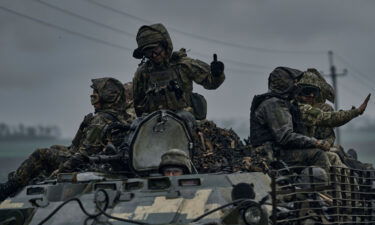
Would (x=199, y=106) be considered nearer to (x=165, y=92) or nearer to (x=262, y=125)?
(x=165, y=92)

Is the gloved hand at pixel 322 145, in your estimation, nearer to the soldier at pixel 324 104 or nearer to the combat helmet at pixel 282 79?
the combat helmet at pixel 282 79

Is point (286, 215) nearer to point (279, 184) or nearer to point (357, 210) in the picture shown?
point (279, 184)

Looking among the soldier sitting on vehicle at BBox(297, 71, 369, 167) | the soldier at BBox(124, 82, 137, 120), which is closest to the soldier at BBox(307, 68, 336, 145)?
the soldier sitting on vehicle at BBox(297, 71, 369, 167)

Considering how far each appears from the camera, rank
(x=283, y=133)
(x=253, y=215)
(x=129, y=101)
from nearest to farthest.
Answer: (x=253, y=215)
(x=283, y=133)
(x=129, y=101)

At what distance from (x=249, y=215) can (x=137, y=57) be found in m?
7.58

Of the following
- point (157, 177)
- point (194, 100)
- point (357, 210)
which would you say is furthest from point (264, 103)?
point (157, 177)

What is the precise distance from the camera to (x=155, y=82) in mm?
22562

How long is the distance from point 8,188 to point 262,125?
17.3ft

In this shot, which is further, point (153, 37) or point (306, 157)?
point (153, 37)

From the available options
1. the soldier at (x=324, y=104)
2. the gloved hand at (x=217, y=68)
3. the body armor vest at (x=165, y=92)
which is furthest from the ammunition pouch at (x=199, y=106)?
the soldier at (x=324, y=104)

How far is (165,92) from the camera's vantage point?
22.2 metres

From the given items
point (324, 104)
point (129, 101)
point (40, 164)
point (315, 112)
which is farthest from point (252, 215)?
point (129, 101)

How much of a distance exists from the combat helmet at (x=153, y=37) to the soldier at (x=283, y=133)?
7.11 ft

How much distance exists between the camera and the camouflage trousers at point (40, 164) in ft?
75.4
